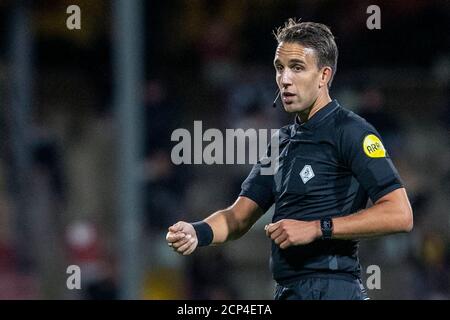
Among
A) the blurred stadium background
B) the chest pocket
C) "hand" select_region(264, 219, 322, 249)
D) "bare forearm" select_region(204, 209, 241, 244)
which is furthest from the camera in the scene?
the blurred stadium background

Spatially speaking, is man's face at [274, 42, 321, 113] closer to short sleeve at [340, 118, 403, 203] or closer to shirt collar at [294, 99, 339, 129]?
shirt collar at [294, 99, 339, 129]

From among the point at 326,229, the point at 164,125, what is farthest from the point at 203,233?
the point at 164,125

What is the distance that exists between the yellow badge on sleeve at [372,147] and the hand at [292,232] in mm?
352

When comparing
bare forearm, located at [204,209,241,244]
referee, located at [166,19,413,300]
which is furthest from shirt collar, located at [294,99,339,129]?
bare forearm, located at [204,209,241,244]

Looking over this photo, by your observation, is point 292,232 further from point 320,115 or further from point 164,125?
point 164,125

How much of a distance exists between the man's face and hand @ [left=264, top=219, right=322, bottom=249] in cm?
54

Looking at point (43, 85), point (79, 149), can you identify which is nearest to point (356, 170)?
point (79, 149)

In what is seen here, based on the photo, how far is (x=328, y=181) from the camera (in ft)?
13.6

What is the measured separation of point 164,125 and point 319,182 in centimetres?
386

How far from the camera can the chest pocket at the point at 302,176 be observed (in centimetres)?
414

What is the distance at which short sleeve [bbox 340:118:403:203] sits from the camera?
3.99 metres

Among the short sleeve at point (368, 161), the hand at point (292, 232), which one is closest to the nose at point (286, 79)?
the short sleeve at point (368, 161)
